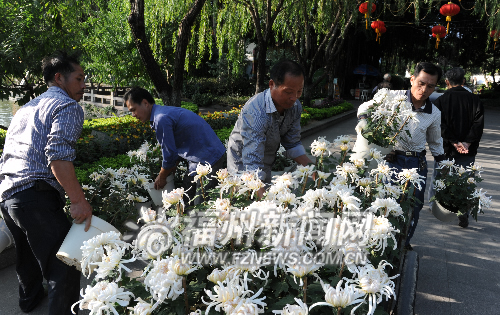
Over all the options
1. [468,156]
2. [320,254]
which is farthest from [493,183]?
[320,254]

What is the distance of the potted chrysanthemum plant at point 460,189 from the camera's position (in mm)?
3517

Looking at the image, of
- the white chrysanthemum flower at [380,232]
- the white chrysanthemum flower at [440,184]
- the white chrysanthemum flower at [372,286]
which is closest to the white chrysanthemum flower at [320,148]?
the white chrysanthemum flower at [380,232]

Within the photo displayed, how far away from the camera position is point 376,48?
1049 inches

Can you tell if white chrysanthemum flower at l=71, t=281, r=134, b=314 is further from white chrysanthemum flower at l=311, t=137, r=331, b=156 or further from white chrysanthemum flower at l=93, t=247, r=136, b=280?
white chrysanthemum flower at l=311, t=137, r=331, b=156

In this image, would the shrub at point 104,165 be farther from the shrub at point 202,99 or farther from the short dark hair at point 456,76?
the shrub at point 202,99

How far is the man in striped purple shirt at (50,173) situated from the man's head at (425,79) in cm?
263

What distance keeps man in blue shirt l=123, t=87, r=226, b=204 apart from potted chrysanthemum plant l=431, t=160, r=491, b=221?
2222 millimetres

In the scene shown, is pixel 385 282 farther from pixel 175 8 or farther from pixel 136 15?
pixel 175 8

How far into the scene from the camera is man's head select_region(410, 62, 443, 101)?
3000 mm

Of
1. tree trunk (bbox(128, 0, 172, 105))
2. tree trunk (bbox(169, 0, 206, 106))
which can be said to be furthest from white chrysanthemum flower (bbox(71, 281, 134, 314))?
tree trunk (bbox(169, 0, 206, 106))

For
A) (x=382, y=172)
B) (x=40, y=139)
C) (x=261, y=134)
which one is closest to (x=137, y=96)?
(x=40, y=139)

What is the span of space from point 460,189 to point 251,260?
120 inches

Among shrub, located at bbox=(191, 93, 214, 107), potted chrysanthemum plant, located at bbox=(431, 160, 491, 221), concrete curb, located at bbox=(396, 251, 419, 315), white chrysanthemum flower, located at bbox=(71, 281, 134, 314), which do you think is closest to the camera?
white chrysanthemum flower, located at bbox=(71, 281, 134, 314)

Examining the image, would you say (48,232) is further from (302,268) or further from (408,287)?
(408,287)
